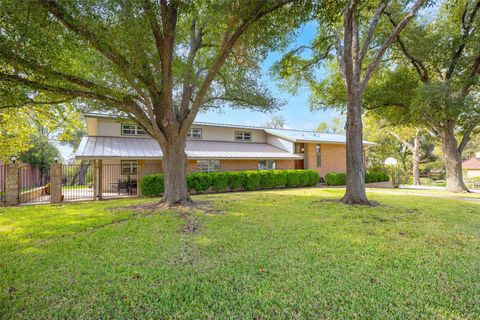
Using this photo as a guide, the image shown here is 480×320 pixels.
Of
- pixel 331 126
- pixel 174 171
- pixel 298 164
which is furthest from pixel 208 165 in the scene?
pixel 331 126

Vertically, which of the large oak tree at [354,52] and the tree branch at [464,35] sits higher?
the tree branch at [464,35]

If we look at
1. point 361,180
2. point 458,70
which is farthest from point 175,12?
point 458,70

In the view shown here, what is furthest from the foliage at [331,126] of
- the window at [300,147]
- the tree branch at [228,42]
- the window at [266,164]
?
the tree branch at [228,42]

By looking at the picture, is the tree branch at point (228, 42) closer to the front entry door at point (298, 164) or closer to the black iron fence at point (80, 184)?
the black iron fence at point (80, 184)

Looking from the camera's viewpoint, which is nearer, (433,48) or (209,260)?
(209,260)

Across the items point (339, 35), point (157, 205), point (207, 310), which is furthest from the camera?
point (339, 35)

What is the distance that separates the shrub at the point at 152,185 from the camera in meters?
13.9

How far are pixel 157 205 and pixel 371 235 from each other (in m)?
7.66

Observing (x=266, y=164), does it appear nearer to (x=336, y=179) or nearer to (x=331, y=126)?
(x=336, y=179)

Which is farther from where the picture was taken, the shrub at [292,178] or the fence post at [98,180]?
Answer: the shrub at [292,178]

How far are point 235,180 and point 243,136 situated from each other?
730 cm

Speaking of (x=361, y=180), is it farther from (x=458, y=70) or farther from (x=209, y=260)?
(x=458, y=70)

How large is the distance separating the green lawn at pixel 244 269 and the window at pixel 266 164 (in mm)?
14481

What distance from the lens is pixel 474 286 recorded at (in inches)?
125
